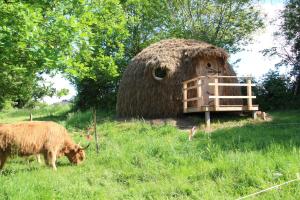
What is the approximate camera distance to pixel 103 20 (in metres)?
19.9

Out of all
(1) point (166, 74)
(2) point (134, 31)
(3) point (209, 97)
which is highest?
(2) point (134, 31)

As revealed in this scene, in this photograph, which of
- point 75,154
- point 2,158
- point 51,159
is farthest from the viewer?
point 75,154

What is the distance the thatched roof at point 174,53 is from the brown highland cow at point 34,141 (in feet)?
27.4

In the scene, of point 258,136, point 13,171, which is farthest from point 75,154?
point 258,136

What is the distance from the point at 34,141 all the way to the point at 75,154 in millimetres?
1165

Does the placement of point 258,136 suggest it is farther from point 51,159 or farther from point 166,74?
point 166,74

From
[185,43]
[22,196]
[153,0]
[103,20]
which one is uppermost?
[153,0]

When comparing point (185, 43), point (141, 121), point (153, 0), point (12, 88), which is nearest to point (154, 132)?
point (141, 121)

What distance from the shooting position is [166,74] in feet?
57.0

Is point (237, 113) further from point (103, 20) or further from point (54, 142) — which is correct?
point (54, 142)

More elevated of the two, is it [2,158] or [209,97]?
[209,97]

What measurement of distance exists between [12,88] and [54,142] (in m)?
9.89

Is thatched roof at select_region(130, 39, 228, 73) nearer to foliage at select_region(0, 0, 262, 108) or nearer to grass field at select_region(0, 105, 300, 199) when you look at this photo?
foliage at select_region(0, 0, 262, 108)

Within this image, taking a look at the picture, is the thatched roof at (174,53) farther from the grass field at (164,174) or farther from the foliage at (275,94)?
the grass field at (164,174)
